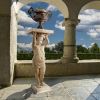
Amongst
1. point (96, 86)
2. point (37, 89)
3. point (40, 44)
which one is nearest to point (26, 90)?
point (37, 89)

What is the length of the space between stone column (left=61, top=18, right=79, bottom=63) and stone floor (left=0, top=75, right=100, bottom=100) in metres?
1.48

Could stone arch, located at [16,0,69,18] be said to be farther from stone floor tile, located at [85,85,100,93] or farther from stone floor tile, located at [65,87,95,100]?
stone floor tile, located at [65,87,95,100]

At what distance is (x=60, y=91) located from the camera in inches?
225

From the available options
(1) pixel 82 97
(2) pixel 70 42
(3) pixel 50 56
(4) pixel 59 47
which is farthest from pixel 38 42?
(4) pixel 59 47

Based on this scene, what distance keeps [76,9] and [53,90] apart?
394 cm

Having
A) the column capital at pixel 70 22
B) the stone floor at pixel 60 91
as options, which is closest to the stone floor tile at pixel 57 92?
the stone floor at pixel 60 91

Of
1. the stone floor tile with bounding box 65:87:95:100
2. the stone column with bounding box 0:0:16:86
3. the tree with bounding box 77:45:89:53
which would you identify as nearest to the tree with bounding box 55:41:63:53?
the tree with bounding box 77:45:89:53

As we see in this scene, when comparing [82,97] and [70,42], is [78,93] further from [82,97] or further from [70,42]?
[70,42]

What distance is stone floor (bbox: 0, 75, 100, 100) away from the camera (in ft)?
16.8

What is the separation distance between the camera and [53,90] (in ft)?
19.0

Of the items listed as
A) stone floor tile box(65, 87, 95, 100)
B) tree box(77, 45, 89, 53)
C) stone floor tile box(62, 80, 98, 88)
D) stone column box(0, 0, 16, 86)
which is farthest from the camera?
tree box(77, 45, 89, 53)

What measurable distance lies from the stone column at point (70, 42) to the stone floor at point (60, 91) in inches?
58.2

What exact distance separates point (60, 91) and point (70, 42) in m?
3.17

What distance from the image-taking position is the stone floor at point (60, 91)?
5.11 meters
